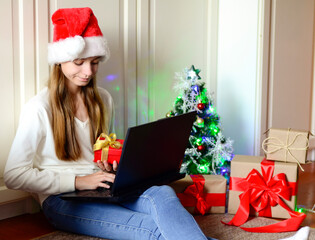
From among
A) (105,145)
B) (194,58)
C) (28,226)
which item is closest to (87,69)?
(105,145)

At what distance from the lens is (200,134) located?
8.02 feet

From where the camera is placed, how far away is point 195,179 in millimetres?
A: 2068

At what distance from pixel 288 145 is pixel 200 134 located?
0.56 metres

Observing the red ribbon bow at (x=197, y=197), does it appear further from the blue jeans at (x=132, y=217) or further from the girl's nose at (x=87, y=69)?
the girl's nose at (x=87, y=69)

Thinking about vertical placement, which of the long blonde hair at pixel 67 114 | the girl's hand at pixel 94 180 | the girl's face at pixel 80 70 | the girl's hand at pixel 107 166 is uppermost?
the girl's face at pixel 80 70

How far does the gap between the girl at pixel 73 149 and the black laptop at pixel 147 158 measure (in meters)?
0.06

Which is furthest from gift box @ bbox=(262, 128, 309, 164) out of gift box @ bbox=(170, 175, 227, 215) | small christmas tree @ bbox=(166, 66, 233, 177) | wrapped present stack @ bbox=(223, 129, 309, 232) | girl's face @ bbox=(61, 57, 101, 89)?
girl's face @ bbox=(61, 57, 101, 89)

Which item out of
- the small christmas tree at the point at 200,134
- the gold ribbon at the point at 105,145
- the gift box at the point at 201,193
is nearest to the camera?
the gold ribbon at the point at 105,145

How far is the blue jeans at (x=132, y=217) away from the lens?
1.42m

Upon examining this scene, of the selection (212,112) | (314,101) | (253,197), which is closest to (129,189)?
(253,197)

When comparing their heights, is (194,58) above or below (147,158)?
above

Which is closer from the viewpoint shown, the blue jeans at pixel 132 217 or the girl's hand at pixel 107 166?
the blue jeans at pixel 132 217

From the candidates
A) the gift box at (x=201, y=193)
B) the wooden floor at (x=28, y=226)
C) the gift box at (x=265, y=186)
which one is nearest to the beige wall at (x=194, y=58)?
the wooden floor at (x=28, y=226)

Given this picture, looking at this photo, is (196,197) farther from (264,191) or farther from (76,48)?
(76,48)
